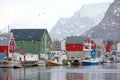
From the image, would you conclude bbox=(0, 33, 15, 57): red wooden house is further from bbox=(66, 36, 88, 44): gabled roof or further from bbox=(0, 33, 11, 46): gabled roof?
bbox=(66, 36, 88, 44): gabled roof

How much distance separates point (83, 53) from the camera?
175 meters

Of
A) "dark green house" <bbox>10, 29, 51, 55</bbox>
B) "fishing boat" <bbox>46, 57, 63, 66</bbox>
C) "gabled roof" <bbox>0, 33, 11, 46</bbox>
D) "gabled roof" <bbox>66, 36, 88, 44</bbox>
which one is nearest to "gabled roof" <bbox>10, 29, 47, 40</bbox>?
"dark green house" <bbox>10, 29, 51, 55</bbox>

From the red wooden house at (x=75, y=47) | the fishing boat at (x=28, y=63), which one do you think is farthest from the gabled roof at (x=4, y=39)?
the red wooden house at (x=75, y=47)

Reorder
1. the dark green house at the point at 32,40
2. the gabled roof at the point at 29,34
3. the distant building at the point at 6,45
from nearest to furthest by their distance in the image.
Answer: the distant building at the point at 6,45 → the dark green house at the point at 32,40 → the gabled roof at the point at 29,34

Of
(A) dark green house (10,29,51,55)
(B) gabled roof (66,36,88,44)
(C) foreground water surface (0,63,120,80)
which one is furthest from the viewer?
(B) gabled roof (66,36,88,44)

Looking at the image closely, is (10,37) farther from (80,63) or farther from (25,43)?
(80,63)

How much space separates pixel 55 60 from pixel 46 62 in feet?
20.9

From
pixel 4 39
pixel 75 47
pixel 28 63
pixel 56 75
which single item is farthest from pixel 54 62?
pixel 56 75

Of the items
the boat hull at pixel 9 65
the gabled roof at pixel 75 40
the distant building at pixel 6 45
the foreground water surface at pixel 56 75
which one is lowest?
the foreground water surface at pixel 56 75

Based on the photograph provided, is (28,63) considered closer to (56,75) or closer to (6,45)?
(6,45)

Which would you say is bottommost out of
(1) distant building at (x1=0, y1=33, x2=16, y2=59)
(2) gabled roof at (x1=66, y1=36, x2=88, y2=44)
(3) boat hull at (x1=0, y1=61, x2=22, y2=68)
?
(3) boat hull at (x1=0, y1=61, x2=22, y2=68)

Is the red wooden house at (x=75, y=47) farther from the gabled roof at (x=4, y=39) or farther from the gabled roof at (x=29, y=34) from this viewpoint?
the gabled roof at (x=4, y=39)

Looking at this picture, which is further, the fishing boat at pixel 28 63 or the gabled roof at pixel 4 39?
the gabled roof at pixel 4 39

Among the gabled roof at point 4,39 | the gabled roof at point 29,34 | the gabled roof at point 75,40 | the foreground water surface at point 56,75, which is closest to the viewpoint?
the foreground water surface at point 56,75
